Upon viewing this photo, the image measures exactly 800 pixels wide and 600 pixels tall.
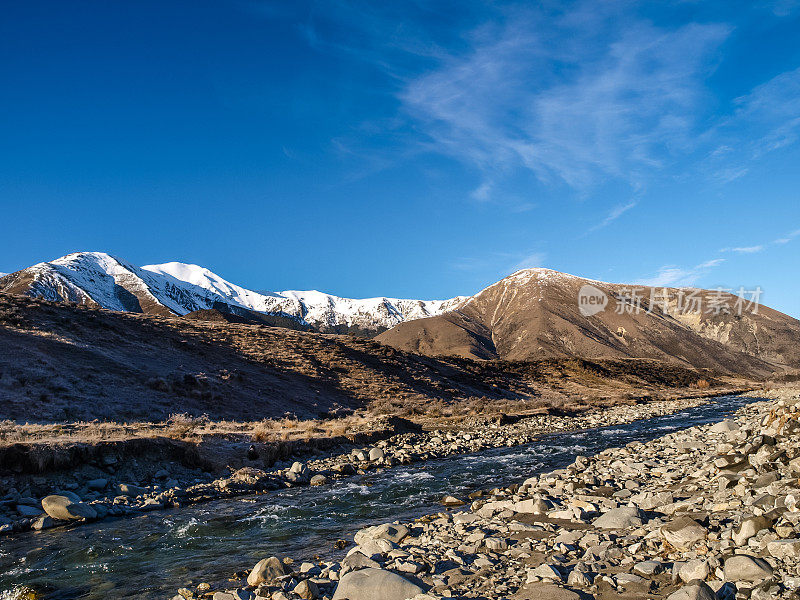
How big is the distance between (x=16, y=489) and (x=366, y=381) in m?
43.8

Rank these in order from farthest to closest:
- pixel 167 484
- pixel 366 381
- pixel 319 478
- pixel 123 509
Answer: pixel 366 381 → pixel 319 478 → pixel 167 484 → pixel 123 509

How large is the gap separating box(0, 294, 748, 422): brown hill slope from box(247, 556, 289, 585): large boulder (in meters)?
25.4

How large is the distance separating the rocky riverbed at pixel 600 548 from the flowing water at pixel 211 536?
4.35 ft

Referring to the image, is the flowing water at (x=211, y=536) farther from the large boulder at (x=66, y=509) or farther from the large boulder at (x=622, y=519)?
the large boulder at (x=622, y=519)

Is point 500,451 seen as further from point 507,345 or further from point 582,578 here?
point 507,345

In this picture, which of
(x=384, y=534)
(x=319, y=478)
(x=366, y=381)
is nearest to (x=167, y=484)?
(x=319, y=478)

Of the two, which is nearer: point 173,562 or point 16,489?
point 173,562

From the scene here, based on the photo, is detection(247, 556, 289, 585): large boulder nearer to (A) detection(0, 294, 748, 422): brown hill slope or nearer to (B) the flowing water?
(B) the flowing water

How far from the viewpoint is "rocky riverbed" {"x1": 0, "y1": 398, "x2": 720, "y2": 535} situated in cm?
1348

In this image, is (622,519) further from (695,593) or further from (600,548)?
(695,593)

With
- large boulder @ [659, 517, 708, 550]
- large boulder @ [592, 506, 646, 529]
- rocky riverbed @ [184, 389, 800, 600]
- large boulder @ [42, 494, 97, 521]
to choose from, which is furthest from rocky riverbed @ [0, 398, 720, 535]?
large boulder @ [659, 517, 708, 550]

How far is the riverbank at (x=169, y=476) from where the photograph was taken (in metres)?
13.7

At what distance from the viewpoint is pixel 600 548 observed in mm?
7969

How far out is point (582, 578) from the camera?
269 inches
